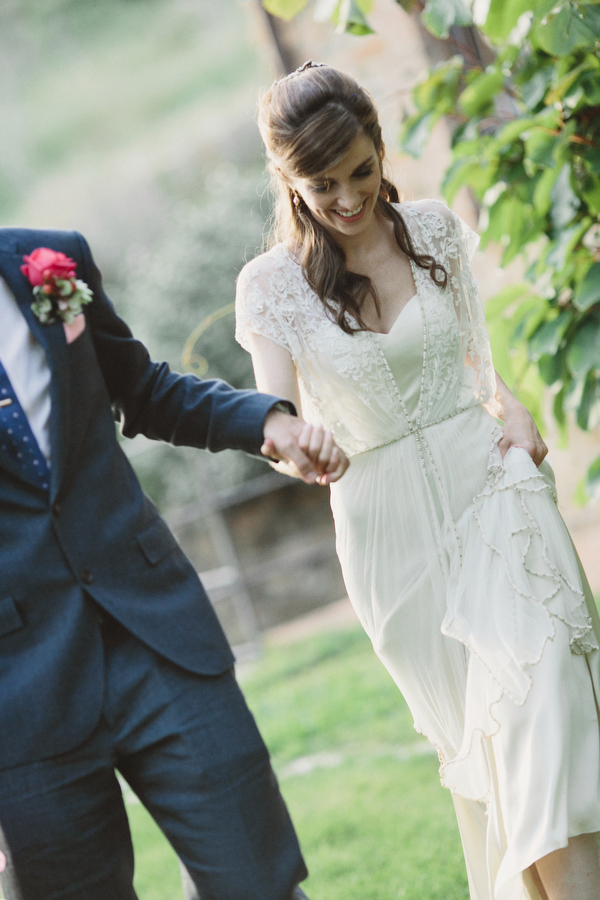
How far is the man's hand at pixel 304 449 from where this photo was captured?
2.00 m

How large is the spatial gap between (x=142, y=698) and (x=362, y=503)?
2.63 feet

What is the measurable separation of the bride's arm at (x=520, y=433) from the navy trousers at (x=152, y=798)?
96cm

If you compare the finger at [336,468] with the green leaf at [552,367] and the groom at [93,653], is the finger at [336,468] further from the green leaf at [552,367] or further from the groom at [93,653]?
the green leaf at [552,367]

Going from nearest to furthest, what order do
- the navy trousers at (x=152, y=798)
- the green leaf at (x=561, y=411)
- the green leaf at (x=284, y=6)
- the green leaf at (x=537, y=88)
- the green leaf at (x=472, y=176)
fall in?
the navy trousers at (x=152, y=798), the green leaf at (x=284, y=6), the green leaf at (x=537, y=88), the green leaf at (x=472, y=176), the green leaf at (x=561, y=411)

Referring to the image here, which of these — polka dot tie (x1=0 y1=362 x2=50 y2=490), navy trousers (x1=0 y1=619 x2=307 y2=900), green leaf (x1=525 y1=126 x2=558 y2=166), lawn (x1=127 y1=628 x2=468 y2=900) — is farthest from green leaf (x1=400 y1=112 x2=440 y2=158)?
lawn (x1=127 y1=628 x2=468 y2=900)

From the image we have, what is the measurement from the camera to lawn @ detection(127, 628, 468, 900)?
10.8 feet

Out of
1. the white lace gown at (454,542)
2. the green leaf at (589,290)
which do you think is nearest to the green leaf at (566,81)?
the green leaf at (589,290)

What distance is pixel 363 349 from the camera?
2.36 m

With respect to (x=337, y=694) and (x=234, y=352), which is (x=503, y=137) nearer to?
(x=337, y=694)

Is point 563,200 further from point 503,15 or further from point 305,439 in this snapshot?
point 305,439

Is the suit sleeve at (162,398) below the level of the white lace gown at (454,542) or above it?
above

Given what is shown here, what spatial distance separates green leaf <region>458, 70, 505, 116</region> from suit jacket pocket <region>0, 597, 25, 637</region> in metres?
2.43

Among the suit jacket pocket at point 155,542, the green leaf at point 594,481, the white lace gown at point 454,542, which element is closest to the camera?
the suit jacket pocket at point 155,542

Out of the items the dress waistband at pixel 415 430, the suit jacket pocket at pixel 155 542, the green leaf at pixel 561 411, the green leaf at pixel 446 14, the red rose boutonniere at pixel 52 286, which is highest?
the green leaf at pixel 446 14
